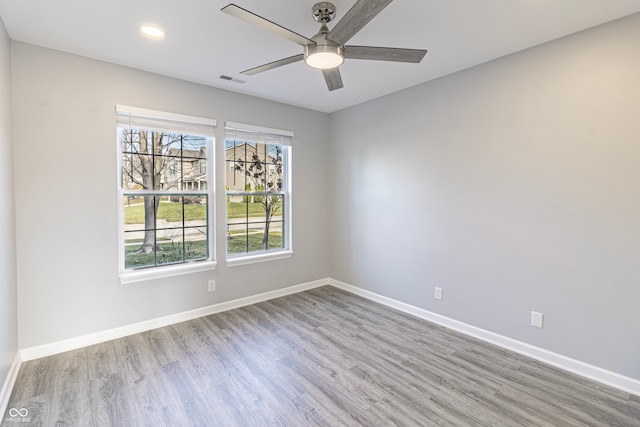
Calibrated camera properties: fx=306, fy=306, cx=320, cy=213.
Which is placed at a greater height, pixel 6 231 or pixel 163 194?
pixel 163 194

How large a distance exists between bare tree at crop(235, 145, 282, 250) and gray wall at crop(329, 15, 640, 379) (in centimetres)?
139

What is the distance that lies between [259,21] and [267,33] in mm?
871

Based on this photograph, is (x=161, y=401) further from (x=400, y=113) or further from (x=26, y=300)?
(x=400, y=113)

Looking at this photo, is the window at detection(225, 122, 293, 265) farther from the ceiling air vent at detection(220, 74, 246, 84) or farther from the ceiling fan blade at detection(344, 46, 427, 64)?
the ceiling fan blade at detection(344, 46, 427, 64)

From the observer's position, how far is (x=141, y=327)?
3.13 metres

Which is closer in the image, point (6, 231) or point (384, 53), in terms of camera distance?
point (384, 53)

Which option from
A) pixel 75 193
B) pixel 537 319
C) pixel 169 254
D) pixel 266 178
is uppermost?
pixel 266 178

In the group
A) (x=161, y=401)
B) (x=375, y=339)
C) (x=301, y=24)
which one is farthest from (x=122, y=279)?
(x=301, y=24)

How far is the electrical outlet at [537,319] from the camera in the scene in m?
2.62

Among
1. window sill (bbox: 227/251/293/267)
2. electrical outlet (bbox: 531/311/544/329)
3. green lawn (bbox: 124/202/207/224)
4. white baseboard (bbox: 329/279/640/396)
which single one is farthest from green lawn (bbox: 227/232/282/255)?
electrical outlet (bbox: 531/311/544/329)

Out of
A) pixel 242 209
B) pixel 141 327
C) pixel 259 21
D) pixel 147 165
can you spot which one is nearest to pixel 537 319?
pixel 259 21

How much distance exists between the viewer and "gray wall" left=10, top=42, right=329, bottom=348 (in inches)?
101

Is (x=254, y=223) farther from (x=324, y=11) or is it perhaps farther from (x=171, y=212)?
(x=324, y=11)

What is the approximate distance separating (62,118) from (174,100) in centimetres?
99
